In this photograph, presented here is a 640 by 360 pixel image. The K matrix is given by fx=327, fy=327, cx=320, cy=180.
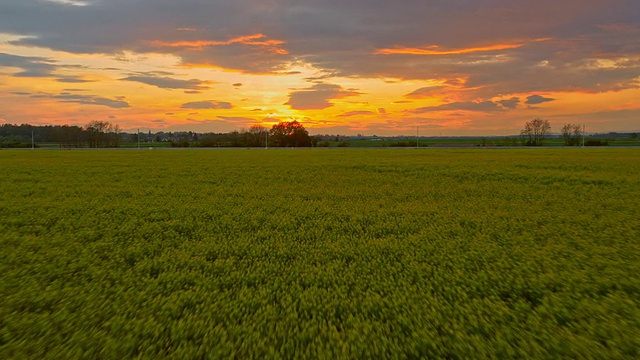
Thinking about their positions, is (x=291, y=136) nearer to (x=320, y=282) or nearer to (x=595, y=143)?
(x=595, y=143)

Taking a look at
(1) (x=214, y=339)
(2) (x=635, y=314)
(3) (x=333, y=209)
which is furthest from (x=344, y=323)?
(3) (x=333, y=209)

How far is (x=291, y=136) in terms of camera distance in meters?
60.5

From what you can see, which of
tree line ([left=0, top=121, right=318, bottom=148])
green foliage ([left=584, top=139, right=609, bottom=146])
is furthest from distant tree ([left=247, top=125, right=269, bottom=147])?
green foliage ([left=584, top=139, right=609, bottom=146])

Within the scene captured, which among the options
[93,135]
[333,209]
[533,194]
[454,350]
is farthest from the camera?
[93,135]

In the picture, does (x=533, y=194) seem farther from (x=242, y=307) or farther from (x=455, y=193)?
(x=242, y=307)

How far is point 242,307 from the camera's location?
2.11 metres

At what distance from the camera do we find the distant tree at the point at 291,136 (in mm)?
60156

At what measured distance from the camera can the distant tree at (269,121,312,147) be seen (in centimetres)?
6016

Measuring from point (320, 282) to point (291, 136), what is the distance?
193 feet

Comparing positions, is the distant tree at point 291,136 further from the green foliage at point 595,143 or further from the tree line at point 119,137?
the green foliage at point 595,143

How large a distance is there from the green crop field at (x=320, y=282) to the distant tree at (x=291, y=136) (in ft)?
181

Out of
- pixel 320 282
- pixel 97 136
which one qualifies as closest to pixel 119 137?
pixel 97 136

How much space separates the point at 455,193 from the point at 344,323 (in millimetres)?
5773

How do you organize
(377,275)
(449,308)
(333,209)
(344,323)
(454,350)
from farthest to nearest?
(333,209) → (377,275) → (449,308) → (344,323) → (454,350)
